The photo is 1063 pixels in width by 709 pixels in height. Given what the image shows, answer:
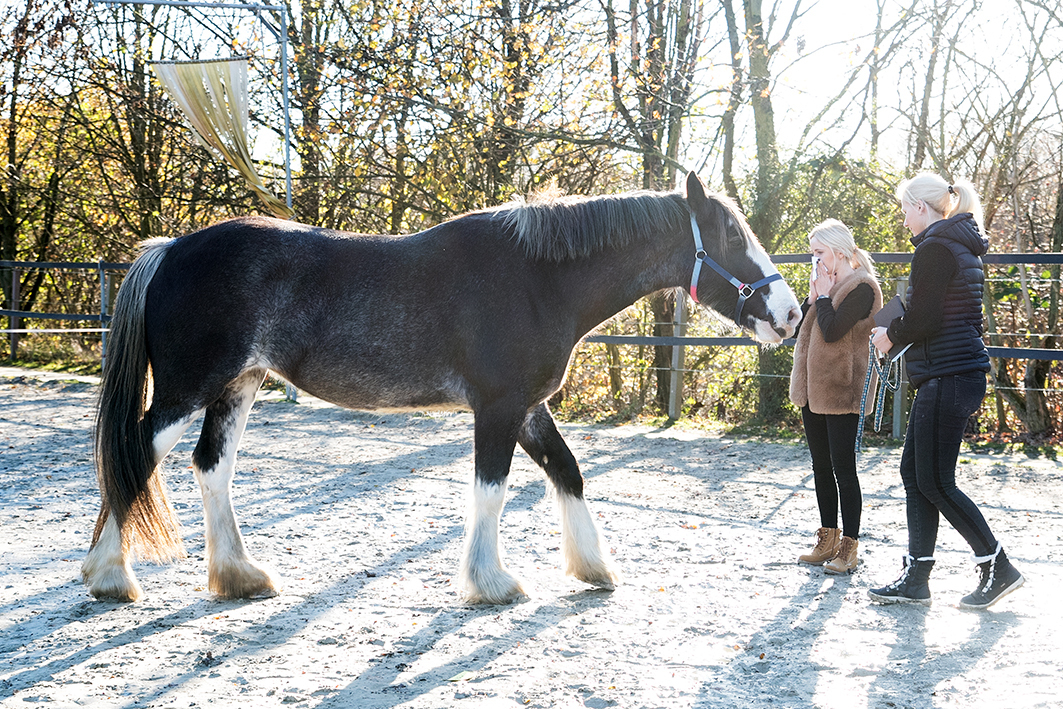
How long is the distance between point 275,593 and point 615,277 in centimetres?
194

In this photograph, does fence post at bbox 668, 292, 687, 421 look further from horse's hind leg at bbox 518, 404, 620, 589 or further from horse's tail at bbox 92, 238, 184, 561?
horse's tail at bbox 92, 238, 184, 561

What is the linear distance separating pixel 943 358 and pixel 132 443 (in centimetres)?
318

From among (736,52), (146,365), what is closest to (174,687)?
(146,365)

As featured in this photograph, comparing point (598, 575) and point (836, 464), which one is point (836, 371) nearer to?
point (836, 464)

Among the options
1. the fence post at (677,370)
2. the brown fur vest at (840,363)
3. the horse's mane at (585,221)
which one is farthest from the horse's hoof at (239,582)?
the fence post at (677,370)

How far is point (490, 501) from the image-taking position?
354 cm

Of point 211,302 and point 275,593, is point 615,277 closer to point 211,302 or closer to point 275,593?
point 211,302

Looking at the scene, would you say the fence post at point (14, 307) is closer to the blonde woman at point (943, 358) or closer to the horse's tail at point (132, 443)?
the horse's tail at point (132, 443)

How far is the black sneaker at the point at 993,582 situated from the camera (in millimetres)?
3387

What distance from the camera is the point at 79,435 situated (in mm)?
7523

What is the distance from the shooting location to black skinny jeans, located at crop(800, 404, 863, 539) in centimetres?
395

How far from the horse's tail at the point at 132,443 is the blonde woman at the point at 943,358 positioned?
2.88 metres

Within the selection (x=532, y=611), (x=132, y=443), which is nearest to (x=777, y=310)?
(x=532, y=611)

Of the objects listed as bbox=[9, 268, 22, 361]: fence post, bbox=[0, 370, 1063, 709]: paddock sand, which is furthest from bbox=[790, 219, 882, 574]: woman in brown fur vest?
bbox=[9, 268, 22, 361]: fence post
